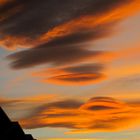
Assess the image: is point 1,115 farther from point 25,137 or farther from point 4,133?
point 25,137

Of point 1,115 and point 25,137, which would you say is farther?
point 25,137

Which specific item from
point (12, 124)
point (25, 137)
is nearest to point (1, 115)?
point (12, 124)

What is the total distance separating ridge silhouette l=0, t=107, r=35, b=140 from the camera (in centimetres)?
4447

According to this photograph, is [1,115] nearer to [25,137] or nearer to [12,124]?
[12,124]

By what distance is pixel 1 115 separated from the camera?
44625mm

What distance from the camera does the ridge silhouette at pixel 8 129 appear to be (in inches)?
1751

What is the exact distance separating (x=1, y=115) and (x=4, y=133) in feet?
5.31

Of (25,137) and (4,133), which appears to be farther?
(25,137)

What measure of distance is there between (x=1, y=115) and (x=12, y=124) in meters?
1.49

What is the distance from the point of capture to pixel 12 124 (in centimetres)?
4544

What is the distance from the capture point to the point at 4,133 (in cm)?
4459

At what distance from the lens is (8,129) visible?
4522 centimetres

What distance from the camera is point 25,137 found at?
4809 cm
